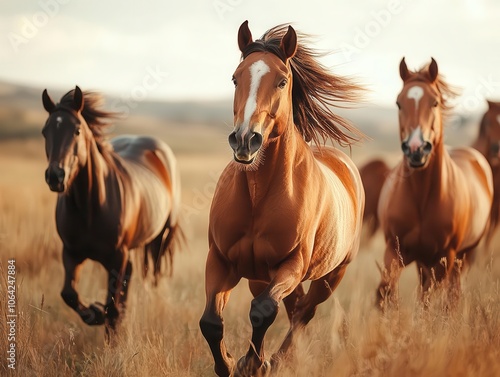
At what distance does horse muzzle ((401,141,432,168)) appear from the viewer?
598cm

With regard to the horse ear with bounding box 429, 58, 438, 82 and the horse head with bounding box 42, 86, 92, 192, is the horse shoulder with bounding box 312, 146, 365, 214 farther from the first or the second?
the horse head with bounding box 42, 86, 92, 192

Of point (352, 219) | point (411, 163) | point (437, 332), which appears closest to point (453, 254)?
point (411, 163)

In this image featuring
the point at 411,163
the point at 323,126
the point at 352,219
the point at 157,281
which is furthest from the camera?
the point at 157,281

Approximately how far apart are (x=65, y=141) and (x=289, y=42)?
2.41 m

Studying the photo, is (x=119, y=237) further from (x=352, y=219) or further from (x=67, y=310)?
(x=352, y=219)

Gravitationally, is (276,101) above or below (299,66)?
below

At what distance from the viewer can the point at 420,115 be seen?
6121 mm

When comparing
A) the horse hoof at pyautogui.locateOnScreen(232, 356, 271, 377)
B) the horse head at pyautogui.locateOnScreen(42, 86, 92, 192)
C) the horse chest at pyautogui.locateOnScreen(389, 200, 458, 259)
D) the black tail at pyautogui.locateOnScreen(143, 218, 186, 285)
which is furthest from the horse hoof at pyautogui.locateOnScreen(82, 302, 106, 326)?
the horse chest at pyautogui.locateOnScreen(389, 200, 458, 259)

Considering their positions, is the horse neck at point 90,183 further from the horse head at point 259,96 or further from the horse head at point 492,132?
the horse head at point 492,132

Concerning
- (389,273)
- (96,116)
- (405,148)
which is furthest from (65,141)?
(389,273)

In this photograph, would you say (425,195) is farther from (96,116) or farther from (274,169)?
(96,116)

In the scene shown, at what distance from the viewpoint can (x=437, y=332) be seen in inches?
183

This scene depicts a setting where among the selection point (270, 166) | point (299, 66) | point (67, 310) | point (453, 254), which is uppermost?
point (299, 66)

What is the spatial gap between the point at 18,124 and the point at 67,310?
31.9 m
